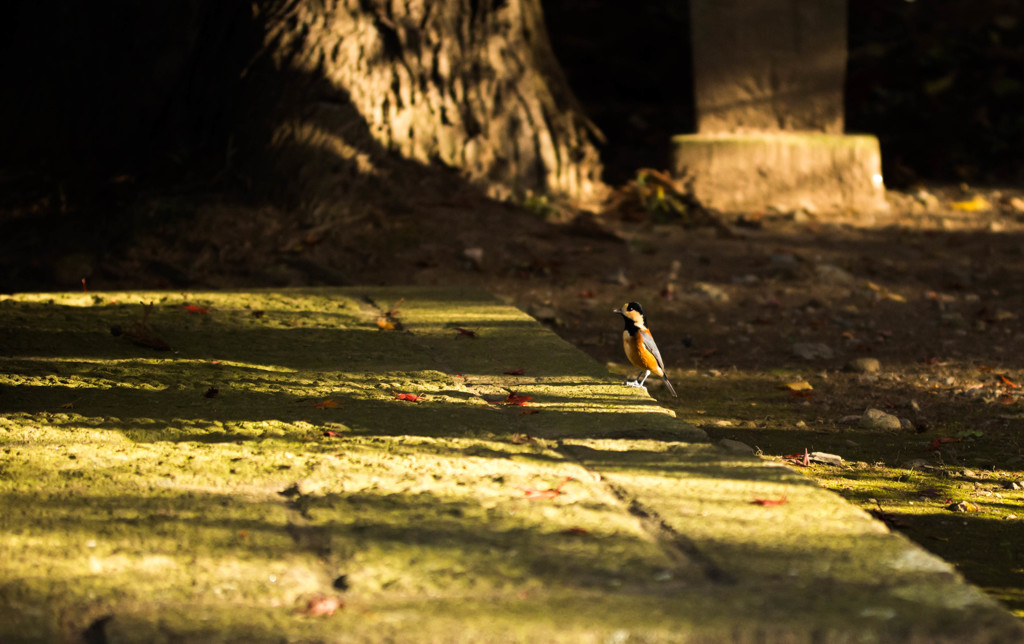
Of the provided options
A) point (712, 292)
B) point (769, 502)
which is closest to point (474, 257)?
point (712, 292)

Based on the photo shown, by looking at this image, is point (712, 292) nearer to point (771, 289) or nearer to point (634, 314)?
point (771, 289)

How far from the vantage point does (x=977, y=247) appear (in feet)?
20.9

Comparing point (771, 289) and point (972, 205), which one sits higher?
point (972, 205)

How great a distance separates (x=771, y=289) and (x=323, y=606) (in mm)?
4347

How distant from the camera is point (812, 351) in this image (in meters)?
4.24

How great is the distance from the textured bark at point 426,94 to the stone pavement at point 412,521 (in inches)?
139

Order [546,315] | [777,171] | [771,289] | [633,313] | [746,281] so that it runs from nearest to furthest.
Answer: [633,313]
[546,315]
[771,289]
[746,281]
[777,171]

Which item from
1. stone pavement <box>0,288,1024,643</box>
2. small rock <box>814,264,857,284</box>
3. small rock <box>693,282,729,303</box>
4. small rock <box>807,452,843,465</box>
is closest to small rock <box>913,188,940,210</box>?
small rock <box>814,264,857,284</box>

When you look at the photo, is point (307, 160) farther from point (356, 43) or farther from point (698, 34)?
point (698, 34)

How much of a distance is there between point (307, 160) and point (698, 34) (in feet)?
10.1

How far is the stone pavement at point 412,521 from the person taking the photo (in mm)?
1340

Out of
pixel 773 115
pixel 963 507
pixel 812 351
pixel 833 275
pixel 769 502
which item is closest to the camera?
pixel 769 502

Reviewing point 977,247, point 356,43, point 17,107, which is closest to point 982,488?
point 977,247

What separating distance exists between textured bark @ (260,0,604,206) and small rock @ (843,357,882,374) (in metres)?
3.03
